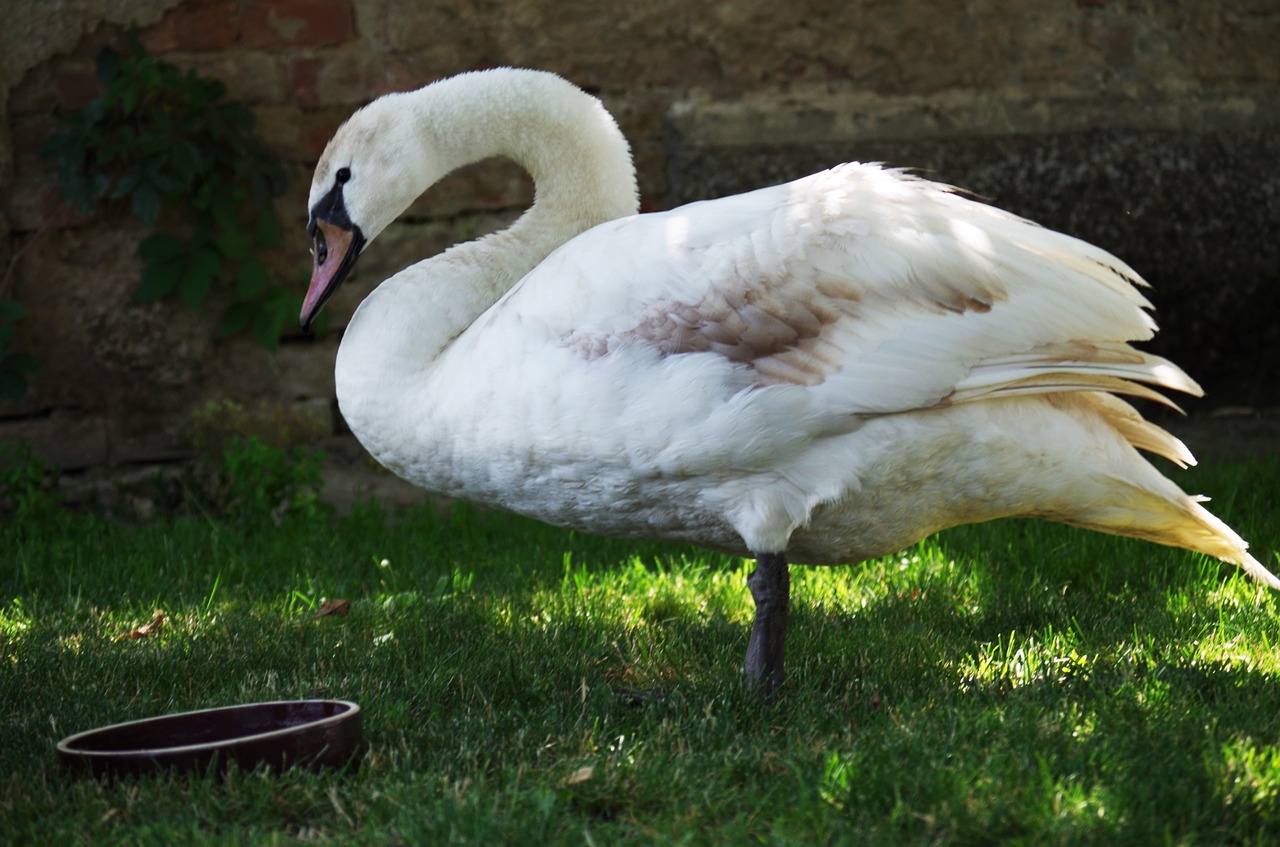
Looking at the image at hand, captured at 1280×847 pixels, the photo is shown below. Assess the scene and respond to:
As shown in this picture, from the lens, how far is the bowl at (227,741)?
2447mm

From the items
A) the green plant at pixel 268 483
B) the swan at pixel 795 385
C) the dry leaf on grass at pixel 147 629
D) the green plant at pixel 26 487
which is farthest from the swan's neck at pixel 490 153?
the green plant at pixel 26 487

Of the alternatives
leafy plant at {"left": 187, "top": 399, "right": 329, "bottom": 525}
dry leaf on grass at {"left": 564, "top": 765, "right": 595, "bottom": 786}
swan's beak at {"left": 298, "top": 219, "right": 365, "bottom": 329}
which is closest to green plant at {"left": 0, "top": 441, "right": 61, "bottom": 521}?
leafy plant at {"left": 187, "top": 399, "right": 329, "bottom": 525}

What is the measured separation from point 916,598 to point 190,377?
309 centimetres

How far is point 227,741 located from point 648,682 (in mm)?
1071

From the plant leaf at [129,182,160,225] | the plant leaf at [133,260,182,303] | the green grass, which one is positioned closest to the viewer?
the green grass

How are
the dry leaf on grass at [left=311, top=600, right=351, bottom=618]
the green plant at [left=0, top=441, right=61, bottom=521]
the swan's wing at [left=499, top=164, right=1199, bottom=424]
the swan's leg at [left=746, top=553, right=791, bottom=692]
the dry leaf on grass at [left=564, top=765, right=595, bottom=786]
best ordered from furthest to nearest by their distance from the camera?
the green plant at [left=0, top=441, right=61, bottom=521]
the dry leaf on grass at [left=311, top=600, right=351, bottom=618]
the swan's leg at [left=746, top=553, right=791, bottom=692]
the swan's wing at [left=499, top=164, right=1199, bottom=424]
the dry leaf on grass at [left=564, top=765, right=595, bottom=786]

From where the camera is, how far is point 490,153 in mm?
3633

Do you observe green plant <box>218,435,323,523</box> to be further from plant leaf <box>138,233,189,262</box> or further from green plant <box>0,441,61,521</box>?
plant leaf <box>138,233,189,262</box>

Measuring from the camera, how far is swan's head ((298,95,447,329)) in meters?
3.48

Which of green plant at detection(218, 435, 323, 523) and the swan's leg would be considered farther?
green plant at detection(218, 435, 323, 523)

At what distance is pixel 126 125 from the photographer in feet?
17.2

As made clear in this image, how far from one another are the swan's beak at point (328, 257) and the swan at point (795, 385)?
31cm

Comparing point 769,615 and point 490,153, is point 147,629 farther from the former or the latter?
point 769,615

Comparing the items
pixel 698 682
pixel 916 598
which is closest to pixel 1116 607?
pixel 916 598
